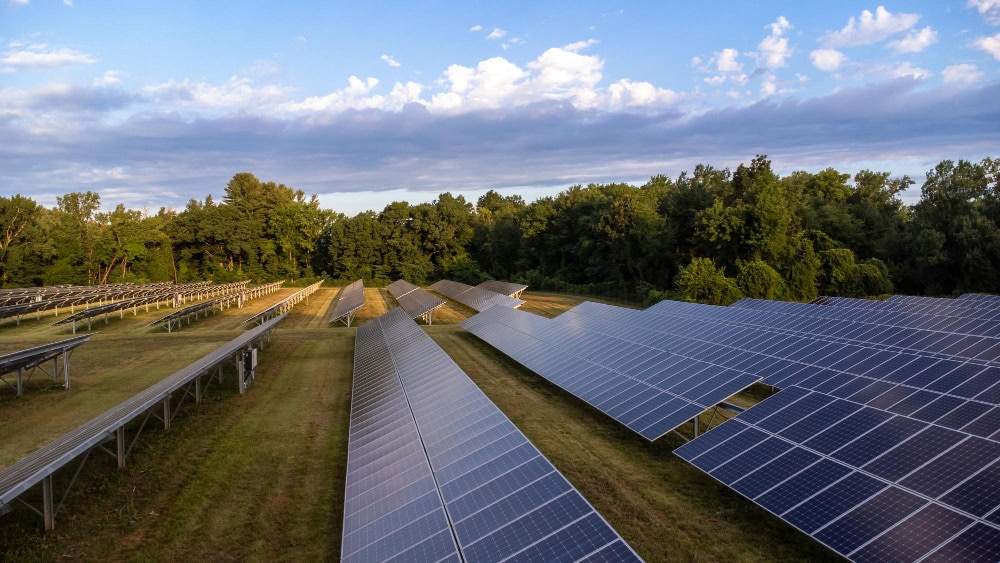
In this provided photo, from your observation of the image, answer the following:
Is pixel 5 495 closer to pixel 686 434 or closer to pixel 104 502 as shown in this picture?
pixel 104 502

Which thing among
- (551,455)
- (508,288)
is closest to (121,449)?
(551,455)

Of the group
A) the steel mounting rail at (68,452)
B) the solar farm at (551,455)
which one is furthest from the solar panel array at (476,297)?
the steel mounting rail at (68,452)

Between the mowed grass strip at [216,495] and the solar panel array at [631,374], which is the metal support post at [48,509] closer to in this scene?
the mowed grass strip at [216,495]

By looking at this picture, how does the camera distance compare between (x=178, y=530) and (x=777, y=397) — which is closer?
(x=178, y=530)

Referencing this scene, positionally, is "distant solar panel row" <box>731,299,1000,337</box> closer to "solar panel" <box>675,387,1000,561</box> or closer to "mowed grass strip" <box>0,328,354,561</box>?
"solar panel" <box>675,387,1000,561</box>

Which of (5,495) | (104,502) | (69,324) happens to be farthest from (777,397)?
(69,324)

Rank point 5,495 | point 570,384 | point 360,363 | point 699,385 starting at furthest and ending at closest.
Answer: point 360,363 < point 570,384 < point 699,385 < point 5,495
